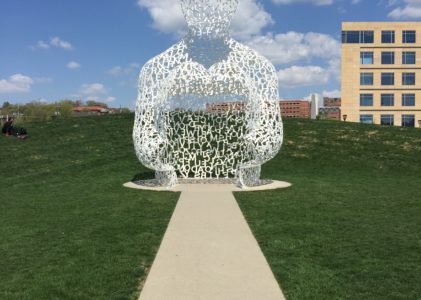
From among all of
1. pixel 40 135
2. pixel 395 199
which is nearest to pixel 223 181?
pixel 395 199

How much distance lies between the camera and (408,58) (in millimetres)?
51594

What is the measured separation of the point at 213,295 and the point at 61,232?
135 inches

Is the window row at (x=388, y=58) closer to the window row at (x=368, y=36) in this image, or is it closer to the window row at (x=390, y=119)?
the window row at (x=368, y=36)

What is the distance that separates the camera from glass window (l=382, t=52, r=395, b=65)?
2036 inches

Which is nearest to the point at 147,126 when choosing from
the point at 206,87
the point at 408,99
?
the point at 206,87

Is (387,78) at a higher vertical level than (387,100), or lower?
higher

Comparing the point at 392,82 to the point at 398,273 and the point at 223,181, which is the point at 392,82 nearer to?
the point at 223,181

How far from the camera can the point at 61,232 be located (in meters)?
6.94

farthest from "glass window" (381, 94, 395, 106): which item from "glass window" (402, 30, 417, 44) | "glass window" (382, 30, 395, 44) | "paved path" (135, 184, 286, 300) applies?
"paved path" (135, 184, 286, 300)

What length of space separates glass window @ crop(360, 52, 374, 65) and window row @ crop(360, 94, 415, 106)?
3.63m

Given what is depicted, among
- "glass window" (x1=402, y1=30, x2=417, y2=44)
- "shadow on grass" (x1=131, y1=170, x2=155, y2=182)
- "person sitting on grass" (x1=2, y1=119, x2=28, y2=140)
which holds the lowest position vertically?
"shadow on grass" (x1=131, y1=170, x2=155, y2=182)

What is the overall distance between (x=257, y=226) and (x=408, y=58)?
5019cm

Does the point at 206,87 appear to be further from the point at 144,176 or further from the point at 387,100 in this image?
the point at 387,100

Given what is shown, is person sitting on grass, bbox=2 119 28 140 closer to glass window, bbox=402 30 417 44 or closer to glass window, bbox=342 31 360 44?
glass window, bbox=342 31 360 44
